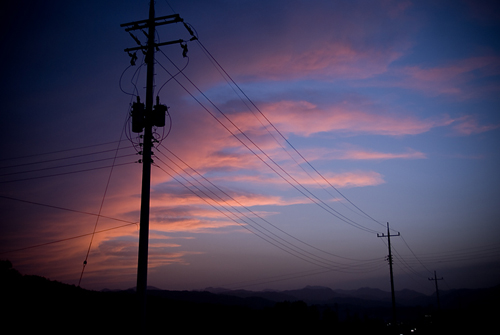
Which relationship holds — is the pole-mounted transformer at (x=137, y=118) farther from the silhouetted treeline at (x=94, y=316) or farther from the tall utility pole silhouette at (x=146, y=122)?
the silhouetted treeline at (x=94, y=316)

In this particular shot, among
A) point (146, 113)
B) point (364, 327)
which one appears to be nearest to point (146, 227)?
point (146, 113)

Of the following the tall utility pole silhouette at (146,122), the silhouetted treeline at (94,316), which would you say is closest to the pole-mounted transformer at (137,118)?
the tall utility pole silhouette at (146,122)

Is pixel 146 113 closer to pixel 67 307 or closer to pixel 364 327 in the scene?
pixel 67 307

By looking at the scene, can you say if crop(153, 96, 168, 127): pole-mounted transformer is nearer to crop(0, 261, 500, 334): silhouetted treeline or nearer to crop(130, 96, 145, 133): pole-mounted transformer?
crop(130, 96, 145, 133): pole-mounted transformer

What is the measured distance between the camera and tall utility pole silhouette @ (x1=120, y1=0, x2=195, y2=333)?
16.0 metres

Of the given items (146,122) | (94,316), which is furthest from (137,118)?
(94,316)

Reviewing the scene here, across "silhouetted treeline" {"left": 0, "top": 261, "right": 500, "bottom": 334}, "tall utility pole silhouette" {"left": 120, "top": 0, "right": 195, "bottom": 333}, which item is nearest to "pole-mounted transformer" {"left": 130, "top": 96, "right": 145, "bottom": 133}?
"tall utility pole silhouette" {"left": 120, "top": 0, "right": 195, "bottom": 333}

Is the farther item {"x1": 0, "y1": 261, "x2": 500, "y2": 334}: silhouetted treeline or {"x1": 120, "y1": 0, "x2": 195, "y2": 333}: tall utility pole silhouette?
{"x1": 0, "y1": 261, "x2": 500, "y2": 334}: silhouetted treeline

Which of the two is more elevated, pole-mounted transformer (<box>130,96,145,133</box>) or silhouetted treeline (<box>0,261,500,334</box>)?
pole-mounted transformer (<box>130,96,145,133</box>)

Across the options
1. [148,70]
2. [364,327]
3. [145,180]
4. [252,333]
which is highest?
[148,70]

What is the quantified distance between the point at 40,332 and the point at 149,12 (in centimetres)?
2329

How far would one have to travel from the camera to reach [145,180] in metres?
17.1

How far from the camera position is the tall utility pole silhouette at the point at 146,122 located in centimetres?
1605

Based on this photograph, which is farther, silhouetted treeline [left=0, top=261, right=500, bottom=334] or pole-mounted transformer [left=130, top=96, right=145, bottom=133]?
silhouetted treeline [left=0, top=261, right=500, bottom=334]
